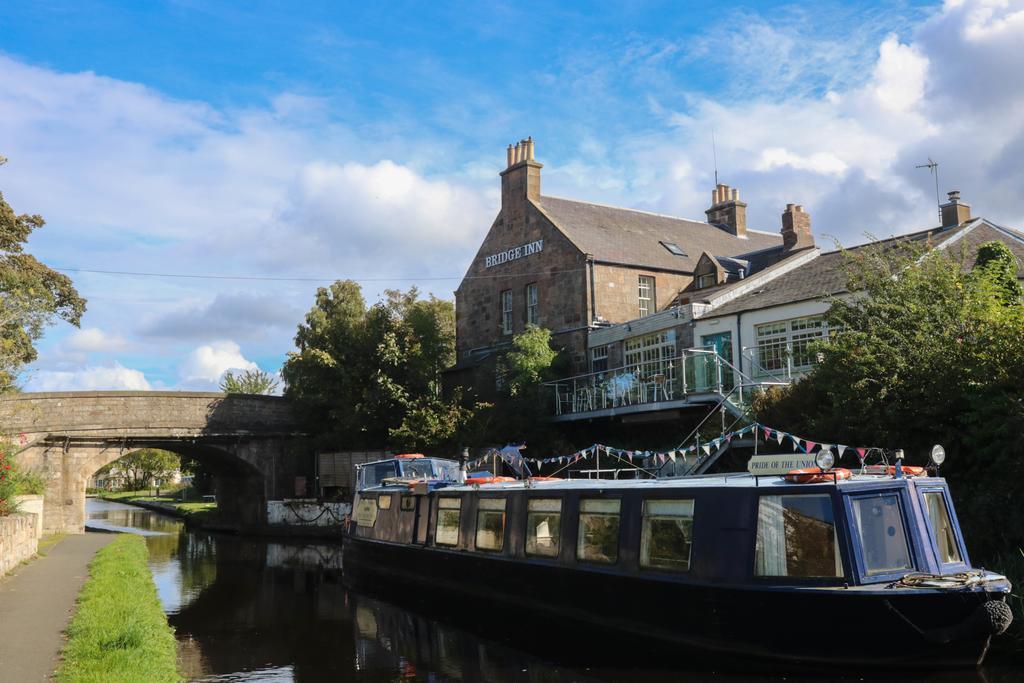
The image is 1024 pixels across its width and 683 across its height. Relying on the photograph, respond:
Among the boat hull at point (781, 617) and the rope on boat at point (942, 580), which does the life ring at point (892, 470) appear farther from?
the boat hull at point (781, 617)

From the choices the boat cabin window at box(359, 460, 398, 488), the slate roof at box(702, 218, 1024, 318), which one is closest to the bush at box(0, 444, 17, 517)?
the boat cabin window at box(359, 460, 398, 488)

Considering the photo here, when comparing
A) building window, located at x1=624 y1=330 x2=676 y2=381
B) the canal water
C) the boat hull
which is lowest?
the canal water

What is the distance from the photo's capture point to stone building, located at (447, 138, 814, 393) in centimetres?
2875

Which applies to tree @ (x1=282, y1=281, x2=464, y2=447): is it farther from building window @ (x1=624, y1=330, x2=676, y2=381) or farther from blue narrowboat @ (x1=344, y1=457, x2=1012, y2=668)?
blue narrowboat @ (x1=344, y1=457, x2=1012, y2=668)

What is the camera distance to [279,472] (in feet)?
115

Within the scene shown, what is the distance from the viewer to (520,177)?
103 feet

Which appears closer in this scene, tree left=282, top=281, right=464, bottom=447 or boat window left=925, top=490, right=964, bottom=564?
boat window left=925, top=490, right=964, bottom=564

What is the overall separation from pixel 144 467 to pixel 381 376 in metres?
51.1

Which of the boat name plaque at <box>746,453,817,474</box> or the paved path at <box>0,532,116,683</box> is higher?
the boat name plaque at <box>746,453,817,474</box>

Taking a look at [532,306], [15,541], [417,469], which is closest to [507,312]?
[532,306]

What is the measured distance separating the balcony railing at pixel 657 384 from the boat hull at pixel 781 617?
882 centimetres

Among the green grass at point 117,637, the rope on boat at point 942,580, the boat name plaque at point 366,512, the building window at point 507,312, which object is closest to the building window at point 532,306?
the building window at point 507,312

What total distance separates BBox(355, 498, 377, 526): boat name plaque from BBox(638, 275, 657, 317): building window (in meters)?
12.6

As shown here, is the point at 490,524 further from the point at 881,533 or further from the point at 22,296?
the point at 22,296
